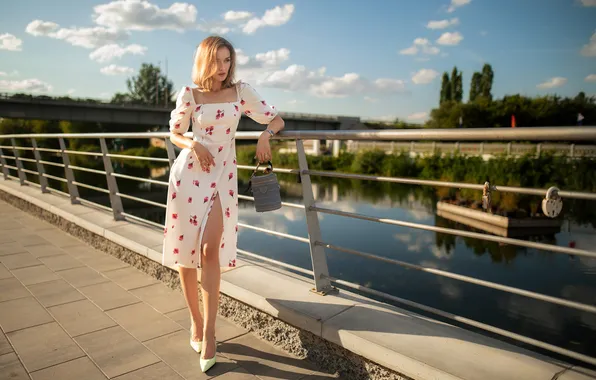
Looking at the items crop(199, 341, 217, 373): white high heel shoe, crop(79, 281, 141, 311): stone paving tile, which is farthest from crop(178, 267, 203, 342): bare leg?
crop(79, 281, 141, 311): stone paving tile

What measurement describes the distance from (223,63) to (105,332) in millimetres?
1779

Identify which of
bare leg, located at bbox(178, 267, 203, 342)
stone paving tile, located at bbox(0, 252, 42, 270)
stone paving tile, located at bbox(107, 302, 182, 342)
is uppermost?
bare leg, located at bbox(178, 267, 203, 342)

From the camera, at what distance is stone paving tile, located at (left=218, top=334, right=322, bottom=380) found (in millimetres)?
2166

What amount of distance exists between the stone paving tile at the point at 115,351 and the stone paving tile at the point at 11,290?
1046 millimetres

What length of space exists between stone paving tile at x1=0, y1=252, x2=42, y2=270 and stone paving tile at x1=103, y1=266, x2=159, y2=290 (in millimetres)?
876

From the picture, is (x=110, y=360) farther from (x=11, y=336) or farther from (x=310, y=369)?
(x=310, y=369)

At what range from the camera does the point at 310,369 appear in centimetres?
221

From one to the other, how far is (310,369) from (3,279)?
2897 mm

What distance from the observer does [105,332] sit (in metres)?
2.61

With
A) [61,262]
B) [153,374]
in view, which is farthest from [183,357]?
[61,262]

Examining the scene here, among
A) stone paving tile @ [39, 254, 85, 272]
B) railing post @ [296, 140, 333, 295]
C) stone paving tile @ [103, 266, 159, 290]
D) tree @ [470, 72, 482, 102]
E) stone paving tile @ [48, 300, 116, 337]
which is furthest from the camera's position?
tree @ [470, 72, 482, 102]

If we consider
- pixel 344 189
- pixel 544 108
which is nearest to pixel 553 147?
pixel 344 189

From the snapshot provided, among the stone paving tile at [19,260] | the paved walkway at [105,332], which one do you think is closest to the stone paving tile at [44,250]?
the stone paving tile at [19,260]

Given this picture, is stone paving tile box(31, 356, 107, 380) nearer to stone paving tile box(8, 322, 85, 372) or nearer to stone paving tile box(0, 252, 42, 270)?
stone paving tile box(8, 322, 85, 372)
